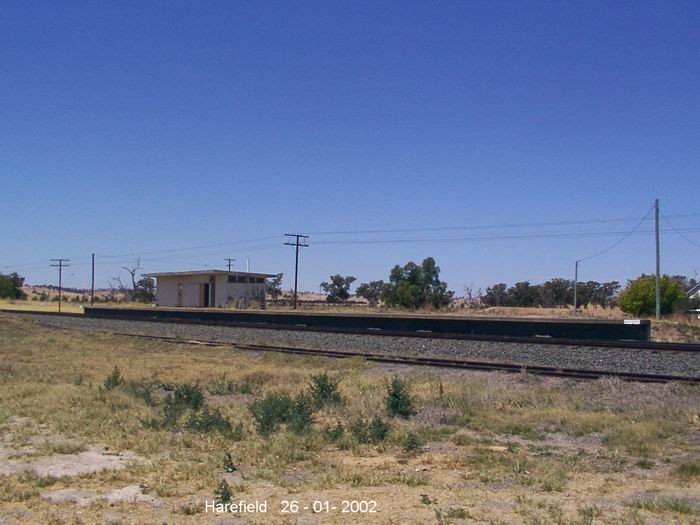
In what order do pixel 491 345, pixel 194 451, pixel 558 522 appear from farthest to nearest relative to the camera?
pixel 491 345, pixel 194 451, pixel 558 522

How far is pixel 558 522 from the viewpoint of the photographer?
729 centimetres

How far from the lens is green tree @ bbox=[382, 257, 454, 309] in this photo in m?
92.1

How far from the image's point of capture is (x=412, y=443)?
37.5ft

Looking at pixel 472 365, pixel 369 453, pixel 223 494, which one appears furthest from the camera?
pixel 472 365

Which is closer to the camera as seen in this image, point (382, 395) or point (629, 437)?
point (629, 437)

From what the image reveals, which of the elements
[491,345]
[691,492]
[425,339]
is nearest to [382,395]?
[691,492]

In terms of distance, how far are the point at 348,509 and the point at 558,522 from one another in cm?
200

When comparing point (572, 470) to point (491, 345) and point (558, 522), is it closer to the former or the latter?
point (558, 522)

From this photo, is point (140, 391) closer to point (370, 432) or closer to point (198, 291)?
point (370, 432)

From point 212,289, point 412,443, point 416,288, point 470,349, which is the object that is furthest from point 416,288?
point 412,443

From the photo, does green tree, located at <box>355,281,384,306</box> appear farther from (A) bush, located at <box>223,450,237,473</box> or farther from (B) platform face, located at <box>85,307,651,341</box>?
(A) bush, located at <box>223,450,237,473</box>

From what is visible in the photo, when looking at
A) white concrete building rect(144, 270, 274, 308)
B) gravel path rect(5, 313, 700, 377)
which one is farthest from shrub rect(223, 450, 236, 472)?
white concrete building rect(144, 270, 274, 308)

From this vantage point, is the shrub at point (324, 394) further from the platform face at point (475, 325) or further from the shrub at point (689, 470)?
the platform face at point (475, 325)

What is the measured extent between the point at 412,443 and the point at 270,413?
282cm
